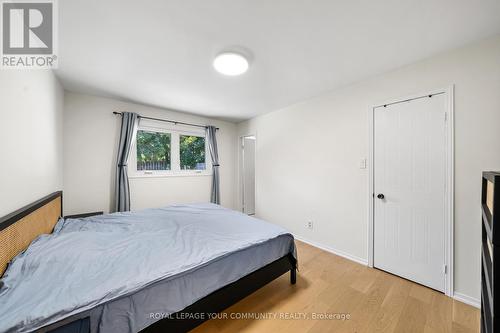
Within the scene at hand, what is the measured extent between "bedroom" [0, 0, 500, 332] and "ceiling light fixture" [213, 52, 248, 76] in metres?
0.02

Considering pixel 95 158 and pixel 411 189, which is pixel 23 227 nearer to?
pixel 95 158

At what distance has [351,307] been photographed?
1.71 m

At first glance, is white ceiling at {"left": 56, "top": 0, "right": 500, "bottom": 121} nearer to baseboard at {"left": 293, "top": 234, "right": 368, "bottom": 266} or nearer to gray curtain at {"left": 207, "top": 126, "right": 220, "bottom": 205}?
gray curtain at {"left": 207, "top": 126, "right": 220, "bottom": 205}

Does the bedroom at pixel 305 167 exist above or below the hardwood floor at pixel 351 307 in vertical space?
above

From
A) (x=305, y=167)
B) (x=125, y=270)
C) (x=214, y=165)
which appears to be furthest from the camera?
(x=214, y=165)

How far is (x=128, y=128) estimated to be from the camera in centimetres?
311

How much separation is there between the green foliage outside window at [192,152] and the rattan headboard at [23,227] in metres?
2.18

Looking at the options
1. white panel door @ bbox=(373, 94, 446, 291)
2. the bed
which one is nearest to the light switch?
white panel door @ bbox=(373, 94, 446, 291)

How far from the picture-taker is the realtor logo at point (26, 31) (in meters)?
1.27

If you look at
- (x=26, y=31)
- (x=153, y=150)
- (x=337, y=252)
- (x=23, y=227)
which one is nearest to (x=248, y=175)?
(x=153, y=150)

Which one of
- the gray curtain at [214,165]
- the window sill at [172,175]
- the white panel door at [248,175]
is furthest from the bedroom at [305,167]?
the white panel door at [248,175]

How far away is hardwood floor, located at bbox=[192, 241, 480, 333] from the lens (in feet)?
4.94

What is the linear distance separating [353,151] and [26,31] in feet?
11.3

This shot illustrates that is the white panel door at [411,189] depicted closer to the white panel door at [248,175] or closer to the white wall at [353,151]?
the white wall at [353,151]
